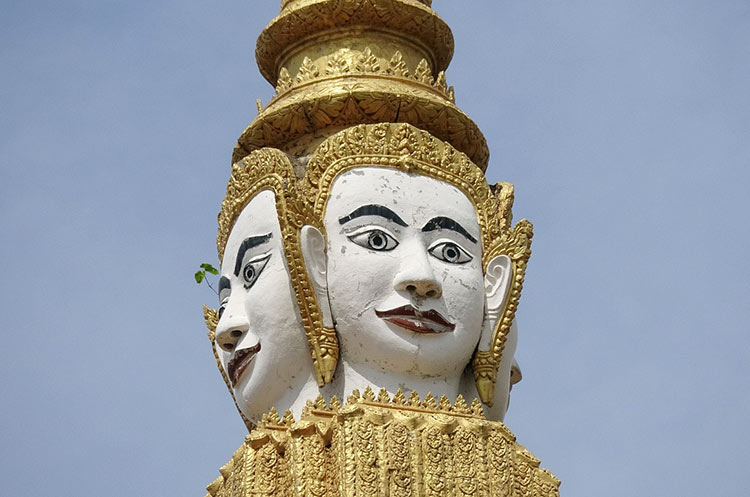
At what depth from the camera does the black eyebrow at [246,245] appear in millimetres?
14031

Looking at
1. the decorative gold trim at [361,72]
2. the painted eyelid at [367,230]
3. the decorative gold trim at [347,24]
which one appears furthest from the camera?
the decorative gold trim at [347,24]

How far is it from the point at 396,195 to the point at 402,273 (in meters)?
0.76

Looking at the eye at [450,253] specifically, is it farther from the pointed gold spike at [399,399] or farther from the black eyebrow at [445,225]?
the pointed gold spike at [399,399]

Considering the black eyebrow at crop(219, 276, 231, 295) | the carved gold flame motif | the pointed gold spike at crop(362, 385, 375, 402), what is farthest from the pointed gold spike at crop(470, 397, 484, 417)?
the black eyebrow at crop(219, 276, 231, 295)

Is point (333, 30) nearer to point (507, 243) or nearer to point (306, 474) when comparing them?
point (507, 243)

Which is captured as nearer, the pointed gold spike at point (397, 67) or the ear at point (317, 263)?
the ear at point (317, 263)

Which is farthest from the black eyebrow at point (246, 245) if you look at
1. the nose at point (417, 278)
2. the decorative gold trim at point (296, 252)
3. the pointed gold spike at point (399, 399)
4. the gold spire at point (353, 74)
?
the pointed gold spike at point (399, 399)

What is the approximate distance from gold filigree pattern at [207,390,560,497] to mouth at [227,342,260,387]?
0.58 metres

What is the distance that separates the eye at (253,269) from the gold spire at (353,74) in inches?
44.7

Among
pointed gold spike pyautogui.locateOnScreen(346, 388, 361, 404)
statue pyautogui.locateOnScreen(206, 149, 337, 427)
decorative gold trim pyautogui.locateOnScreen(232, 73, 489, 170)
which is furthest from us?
decorative gold trim pyautogui.locateOnScreen(232, 73, 489, 170)

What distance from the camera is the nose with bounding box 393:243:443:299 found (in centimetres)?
1343

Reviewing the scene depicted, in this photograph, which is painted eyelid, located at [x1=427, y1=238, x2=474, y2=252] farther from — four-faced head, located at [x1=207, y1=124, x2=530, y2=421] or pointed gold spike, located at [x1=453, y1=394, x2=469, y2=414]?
pointed gold spike, located at [x1=453, y1=394, x2=469, y2=414]

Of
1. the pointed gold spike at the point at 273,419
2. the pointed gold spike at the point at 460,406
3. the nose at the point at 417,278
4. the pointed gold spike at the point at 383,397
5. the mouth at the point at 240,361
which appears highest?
the nose at the point at 417,278

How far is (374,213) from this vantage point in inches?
543
